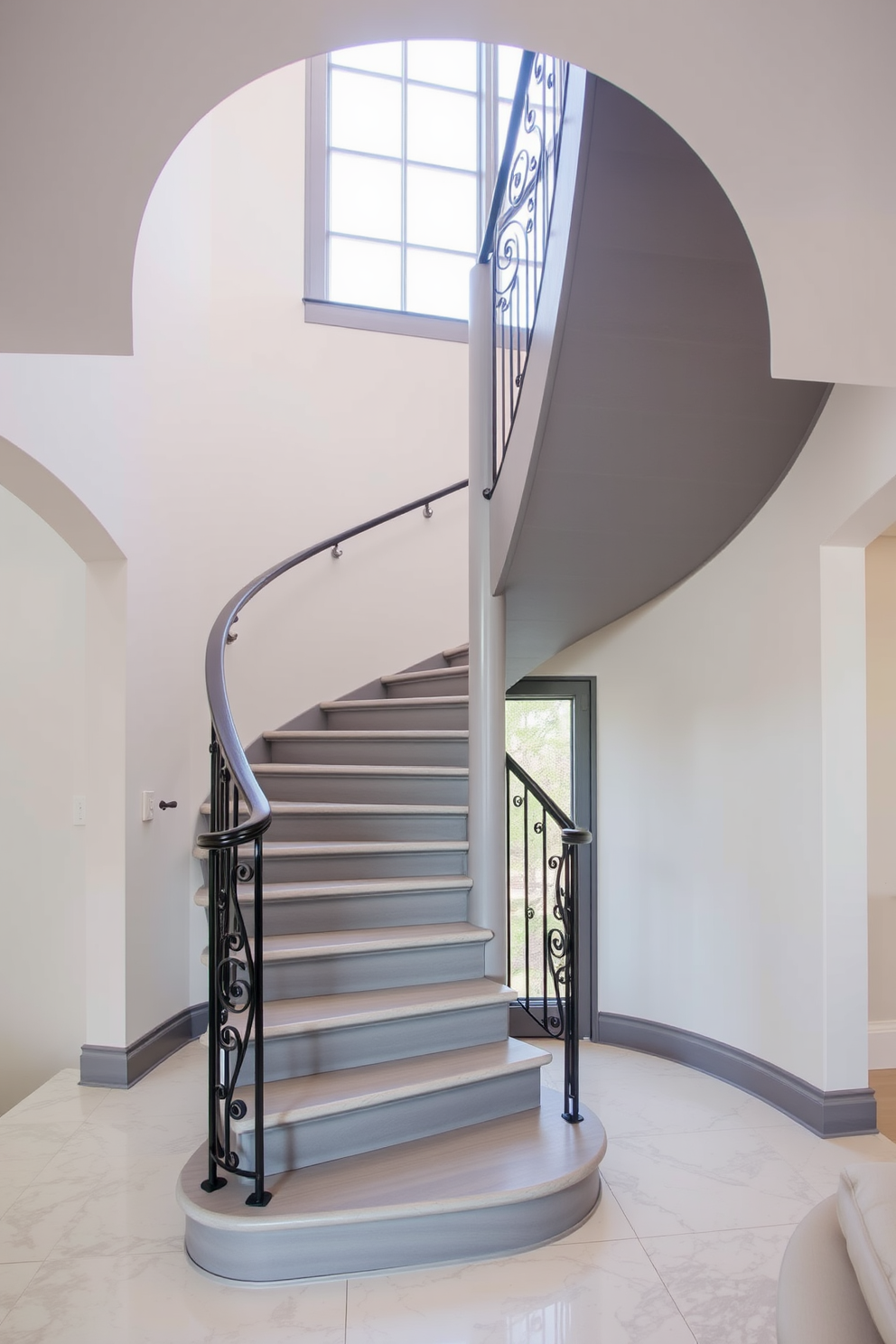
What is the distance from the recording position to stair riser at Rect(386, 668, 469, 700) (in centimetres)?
444

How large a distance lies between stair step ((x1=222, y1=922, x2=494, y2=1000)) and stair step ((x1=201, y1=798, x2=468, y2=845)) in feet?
1.42

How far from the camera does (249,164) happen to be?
480 centimetres

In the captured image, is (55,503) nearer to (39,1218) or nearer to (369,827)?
(369,827)

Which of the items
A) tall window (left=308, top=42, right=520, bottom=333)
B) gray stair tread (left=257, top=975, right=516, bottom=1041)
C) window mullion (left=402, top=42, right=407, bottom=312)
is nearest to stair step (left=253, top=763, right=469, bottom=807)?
gray stair tread (left=257, top=975, right=516, bottom=1041)

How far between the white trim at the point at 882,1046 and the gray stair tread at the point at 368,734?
219 cm

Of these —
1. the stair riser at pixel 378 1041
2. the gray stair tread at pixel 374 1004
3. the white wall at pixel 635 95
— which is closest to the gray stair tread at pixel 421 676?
the gray stair tread at pixel 374 1004

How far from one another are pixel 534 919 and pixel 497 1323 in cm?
228

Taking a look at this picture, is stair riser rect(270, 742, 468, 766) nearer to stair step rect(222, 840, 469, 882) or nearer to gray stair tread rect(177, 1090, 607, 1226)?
stair step rect(222, 840, 469, 882)

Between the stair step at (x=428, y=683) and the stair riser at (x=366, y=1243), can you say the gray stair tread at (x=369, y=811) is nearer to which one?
the stair step at (x=428, y=683)

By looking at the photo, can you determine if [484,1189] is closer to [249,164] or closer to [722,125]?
[722,125]

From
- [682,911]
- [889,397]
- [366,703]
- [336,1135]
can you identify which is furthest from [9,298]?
[682,911]

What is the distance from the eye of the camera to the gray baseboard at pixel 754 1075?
3025 millimetres

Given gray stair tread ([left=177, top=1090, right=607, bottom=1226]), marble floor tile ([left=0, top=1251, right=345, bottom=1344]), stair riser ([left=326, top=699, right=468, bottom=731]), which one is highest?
stair riser ([left=326, top=699, right=468, bottom=731])

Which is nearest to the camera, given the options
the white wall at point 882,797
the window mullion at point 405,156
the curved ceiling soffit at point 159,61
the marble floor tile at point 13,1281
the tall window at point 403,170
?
the curved ceiling soffit at point 159,61
